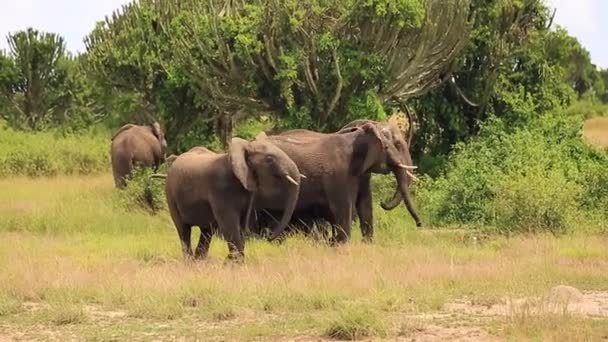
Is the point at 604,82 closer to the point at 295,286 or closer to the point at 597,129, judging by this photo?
the point at 597,129

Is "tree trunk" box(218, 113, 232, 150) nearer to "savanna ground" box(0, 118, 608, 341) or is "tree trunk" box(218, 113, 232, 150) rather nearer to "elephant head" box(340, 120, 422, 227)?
"savanna ground" box(0, 118, 608, 341)

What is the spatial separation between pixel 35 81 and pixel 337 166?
29991 mm

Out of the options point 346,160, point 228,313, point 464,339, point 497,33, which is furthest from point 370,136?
point 497,33

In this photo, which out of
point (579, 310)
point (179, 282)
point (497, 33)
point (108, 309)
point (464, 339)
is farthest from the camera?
point (497, 33)

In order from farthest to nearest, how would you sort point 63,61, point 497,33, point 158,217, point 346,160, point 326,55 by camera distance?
1. point 63,61
2. point 497,33
3. point 326,55
4. point 158,217
5. point 346,160

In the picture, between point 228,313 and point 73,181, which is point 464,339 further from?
point 73,181

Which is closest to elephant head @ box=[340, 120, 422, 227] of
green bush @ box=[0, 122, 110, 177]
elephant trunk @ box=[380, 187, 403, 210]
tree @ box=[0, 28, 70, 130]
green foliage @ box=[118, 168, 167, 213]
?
elephant trunk @ box=[380, 187, 403, 210]

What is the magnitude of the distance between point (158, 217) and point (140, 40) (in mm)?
9724

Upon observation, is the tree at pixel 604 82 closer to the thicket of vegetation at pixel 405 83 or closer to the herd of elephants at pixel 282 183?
the thicket of vegetation at pixel 405 83

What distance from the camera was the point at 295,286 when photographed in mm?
10070

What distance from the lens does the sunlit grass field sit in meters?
8.38

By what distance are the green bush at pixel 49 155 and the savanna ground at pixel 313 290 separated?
1535 cm

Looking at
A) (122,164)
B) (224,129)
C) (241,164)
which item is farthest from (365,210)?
(224,129)

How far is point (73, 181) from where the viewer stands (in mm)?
27672
